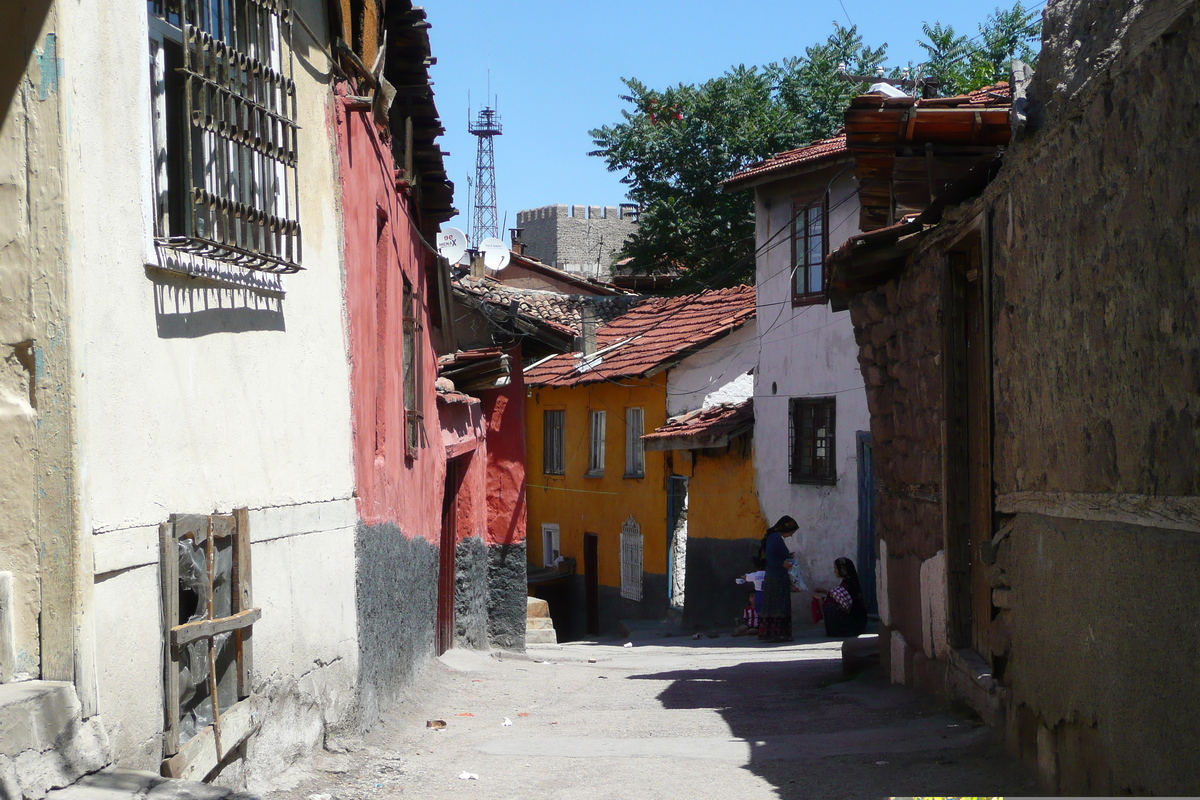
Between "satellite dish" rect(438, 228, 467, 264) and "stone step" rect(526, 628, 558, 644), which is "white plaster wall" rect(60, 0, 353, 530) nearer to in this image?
"satellite dish" rect(438, 228, 467, 264)

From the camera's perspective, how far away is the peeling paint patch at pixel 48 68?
11.5 ft

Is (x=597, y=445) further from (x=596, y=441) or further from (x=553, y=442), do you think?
(x=553, y=442)

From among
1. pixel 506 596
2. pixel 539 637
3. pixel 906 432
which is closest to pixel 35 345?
pixel 906 432

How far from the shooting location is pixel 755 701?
8.88 meters

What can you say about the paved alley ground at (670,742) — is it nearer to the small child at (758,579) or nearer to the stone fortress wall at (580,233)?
the small child at (758,579)

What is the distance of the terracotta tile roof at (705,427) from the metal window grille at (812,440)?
47.4 inches

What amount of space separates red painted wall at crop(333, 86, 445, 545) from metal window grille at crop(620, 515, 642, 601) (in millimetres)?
12435

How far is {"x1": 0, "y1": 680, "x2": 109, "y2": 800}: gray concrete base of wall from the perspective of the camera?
123 inches

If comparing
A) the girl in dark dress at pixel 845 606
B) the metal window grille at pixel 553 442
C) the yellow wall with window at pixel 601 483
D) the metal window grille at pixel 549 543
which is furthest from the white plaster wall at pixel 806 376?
the metal window grille at pixel 549 543

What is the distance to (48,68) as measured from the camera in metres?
3.53

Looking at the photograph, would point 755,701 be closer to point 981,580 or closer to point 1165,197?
point 981,580

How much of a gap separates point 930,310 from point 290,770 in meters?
4.48

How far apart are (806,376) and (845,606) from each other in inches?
228

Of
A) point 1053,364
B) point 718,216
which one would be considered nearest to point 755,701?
→ point 1053,364
